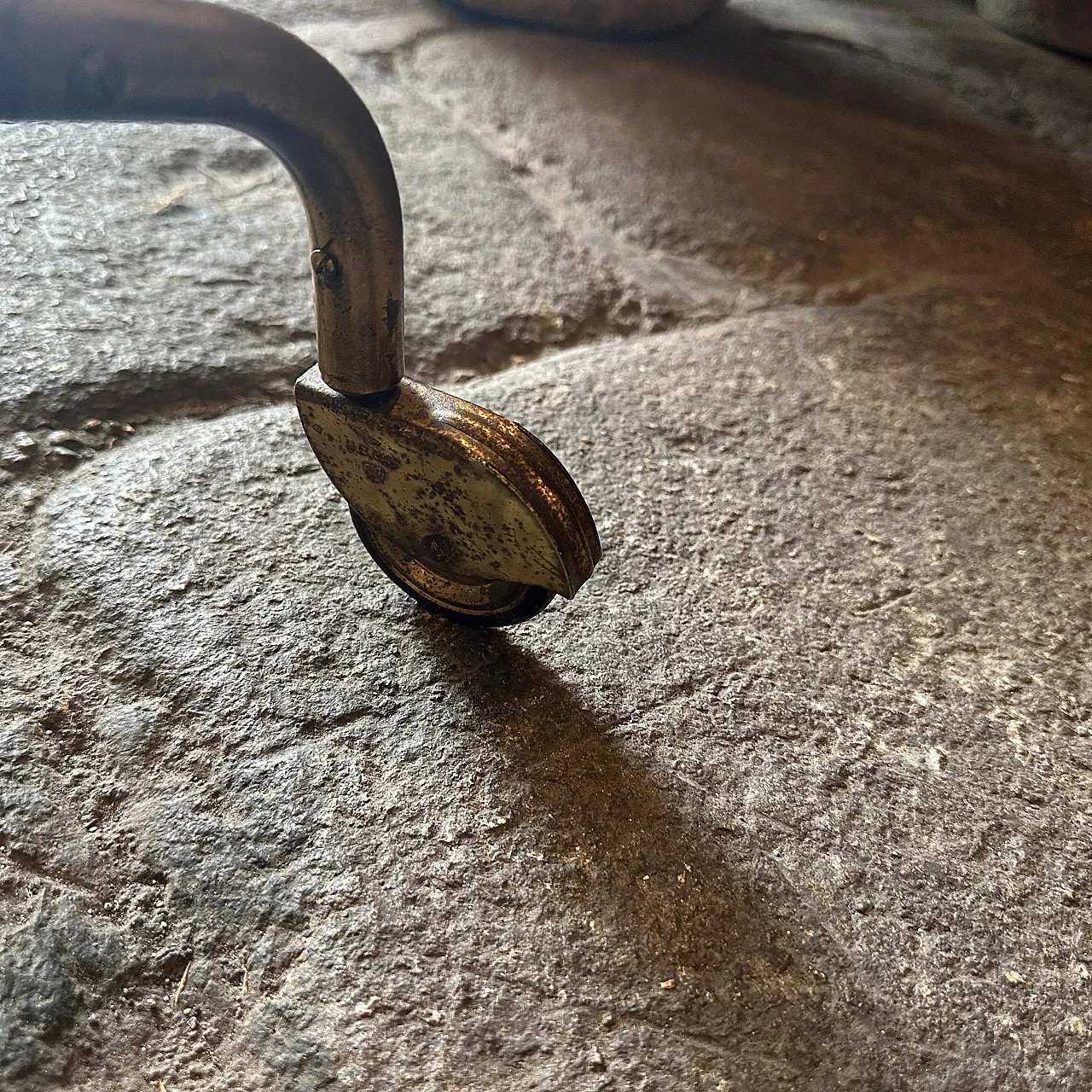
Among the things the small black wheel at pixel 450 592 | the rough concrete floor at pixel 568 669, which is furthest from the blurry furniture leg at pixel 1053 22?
the small black wheel at pixel 450 592

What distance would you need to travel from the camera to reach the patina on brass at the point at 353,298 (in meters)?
0.64

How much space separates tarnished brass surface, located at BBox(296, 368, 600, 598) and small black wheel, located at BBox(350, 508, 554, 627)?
32mm

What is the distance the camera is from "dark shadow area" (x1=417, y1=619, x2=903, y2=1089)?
72 centimetres

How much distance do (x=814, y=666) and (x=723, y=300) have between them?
72cm

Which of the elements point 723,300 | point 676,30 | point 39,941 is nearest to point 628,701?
point 39,941

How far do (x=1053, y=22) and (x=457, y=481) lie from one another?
224 centimetres

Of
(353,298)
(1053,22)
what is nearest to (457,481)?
(353,298)

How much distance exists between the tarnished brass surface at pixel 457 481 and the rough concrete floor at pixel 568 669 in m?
0.15

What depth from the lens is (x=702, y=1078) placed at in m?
0.70

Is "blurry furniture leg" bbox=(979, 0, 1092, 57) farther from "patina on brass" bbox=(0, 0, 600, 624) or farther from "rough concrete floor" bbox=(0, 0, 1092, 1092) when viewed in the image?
"patina on brass" bbox=(0, 0, 600, 624)

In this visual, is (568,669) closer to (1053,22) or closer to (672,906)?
(672,906)

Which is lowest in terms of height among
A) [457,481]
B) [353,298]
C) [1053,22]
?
[457,481]

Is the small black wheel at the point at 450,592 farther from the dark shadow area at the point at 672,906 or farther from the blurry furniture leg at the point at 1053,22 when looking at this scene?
the blurry furniture leg at the point at 1053,22

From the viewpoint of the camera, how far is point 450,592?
968 mm
